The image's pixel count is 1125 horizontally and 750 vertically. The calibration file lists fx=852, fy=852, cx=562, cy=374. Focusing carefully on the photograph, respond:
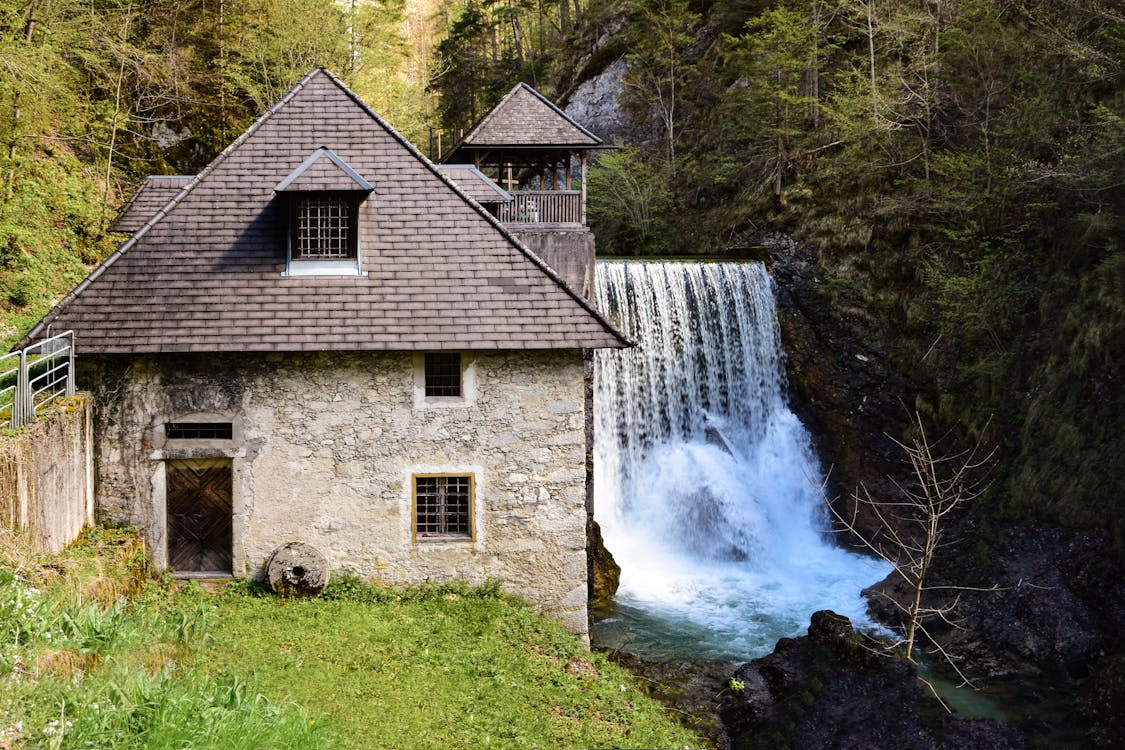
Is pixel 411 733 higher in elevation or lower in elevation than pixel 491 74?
lower

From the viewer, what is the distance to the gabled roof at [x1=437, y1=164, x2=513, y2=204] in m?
14.0

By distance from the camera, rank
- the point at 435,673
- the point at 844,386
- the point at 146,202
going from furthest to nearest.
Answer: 1. the point at 844,386
2. the point at 146,202
3. the point at 435,673

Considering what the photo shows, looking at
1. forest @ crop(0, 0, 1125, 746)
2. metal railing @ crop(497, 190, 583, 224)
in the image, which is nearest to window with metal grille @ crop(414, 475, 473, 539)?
metal railing @ crop(497, 190, 583, 224)

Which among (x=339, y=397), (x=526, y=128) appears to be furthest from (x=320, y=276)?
(x=526, y=128)

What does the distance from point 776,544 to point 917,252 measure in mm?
7869

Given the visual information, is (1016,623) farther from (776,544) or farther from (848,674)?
(776,544)

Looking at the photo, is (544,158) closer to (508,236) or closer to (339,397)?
(508,236)

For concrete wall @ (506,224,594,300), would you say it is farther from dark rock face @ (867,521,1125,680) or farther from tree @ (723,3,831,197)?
tree @ (723,3,831,197)

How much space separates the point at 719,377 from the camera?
20359 mm

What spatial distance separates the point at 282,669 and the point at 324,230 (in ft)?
18.5

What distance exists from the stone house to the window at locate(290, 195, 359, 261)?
2 centimetres

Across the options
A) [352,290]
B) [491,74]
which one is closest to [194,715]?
[352,290]

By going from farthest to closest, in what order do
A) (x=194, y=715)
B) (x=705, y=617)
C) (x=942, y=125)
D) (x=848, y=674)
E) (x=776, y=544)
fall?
(x=942, y=125), (x=776, y=544), (x=705, y=617), (x=848, y=674), (x=194, y=715)

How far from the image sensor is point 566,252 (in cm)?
1794
